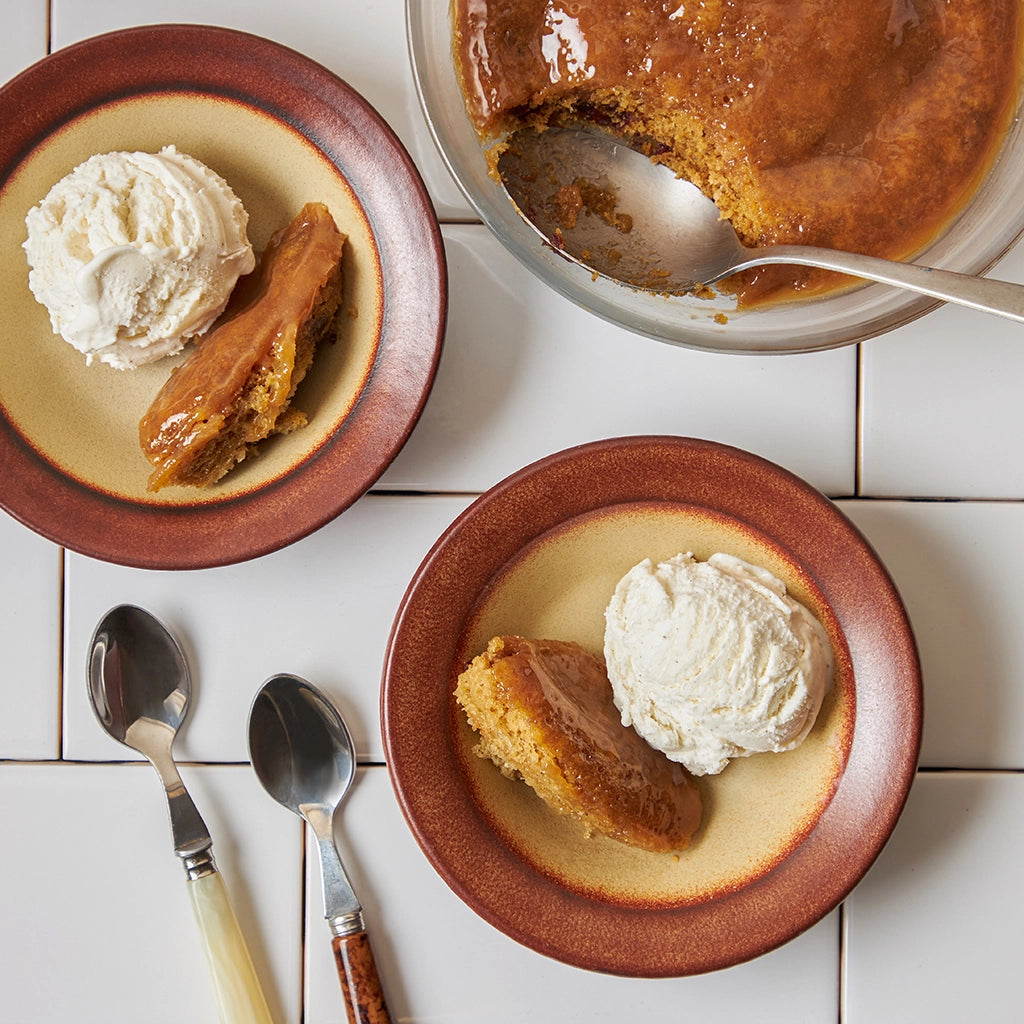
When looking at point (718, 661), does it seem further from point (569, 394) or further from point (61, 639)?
point (61, 639)

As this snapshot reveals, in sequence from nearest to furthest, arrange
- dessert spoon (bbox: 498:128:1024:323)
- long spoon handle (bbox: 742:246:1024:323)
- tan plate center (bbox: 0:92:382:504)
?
long spoon handle (bbox: 742:246:1024:323)
dessert spoon (bbox: 498:128:1024:323)
tan plate center (bbox: 0:92:382:504)

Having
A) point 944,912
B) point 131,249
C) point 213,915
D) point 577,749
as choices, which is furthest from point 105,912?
point 944,912

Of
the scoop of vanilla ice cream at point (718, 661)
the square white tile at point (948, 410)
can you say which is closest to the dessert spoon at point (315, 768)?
the scoop of vanilla ice cream at point (718, 661)

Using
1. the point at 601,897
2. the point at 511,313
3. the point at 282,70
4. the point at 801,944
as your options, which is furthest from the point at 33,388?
the point at 801,944

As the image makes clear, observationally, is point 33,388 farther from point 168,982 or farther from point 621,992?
point 621,992

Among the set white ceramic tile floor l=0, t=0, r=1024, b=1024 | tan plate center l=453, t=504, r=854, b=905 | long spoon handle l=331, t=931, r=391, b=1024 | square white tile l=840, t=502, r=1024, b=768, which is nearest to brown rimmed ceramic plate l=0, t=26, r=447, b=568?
white ceramic tile floor l=0, t=0, r=1024, b=1024

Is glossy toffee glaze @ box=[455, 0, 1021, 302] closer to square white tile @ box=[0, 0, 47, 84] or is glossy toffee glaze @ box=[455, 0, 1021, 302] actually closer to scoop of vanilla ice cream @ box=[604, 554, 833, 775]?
scoop of vanilla ice cream @ box=[604, 554, 833, 775]
